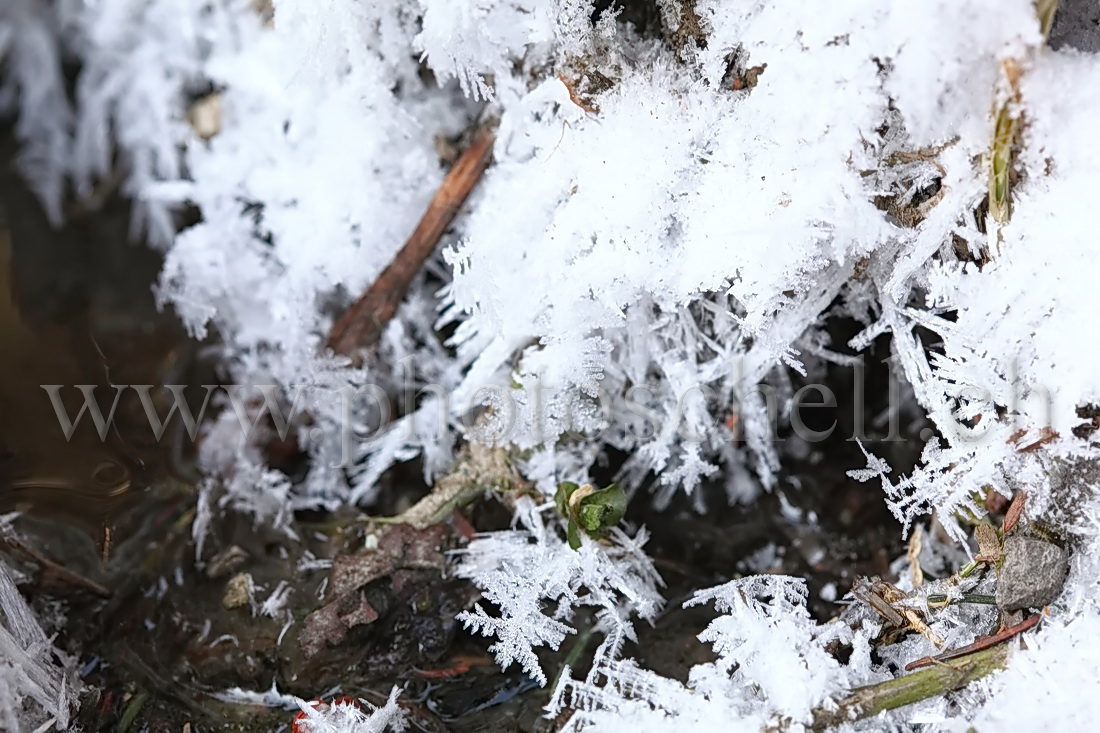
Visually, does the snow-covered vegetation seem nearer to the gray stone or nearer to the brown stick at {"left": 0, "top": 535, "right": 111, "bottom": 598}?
the gray stone

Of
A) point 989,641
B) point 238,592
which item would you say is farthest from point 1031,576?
point 238,592

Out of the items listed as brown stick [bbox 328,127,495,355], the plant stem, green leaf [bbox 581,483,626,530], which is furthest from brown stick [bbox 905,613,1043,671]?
brown stick [bbox 328,127,495,355]

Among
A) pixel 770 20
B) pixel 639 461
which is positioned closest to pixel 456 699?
pixel 639 461

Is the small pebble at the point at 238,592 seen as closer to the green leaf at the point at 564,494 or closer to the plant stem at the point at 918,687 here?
the green leaf at the point at 564,494

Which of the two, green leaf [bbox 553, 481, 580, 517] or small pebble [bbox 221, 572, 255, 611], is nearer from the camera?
green leaf [bbox 553, 481, 580, 517]

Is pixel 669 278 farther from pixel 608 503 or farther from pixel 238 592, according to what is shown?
pixel 238 592

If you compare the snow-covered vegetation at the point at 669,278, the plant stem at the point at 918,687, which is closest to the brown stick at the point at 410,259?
the snow-covered vegetation at the point at 669,278
